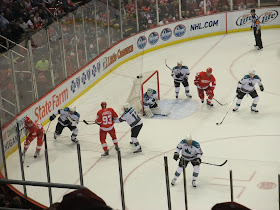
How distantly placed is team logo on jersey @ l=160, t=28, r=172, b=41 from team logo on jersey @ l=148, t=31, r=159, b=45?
0.21m

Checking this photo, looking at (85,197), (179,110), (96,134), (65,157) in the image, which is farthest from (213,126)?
(85,197)

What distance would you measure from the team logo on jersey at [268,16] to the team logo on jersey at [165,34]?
315cm

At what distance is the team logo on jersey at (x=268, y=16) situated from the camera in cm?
1945

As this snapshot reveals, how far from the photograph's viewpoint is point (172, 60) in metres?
17.6

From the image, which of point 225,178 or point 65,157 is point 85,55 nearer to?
point 65,157

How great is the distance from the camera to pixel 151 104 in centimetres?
1355

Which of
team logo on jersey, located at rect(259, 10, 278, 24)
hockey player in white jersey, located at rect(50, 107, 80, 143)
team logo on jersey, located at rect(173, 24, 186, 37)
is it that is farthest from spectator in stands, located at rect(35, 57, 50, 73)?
team logo on jersey, located at rect(259, 10, 278, 24)

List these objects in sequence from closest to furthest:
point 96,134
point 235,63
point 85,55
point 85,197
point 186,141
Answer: point 85,197 < point 186,141 < point 96,134 < point 85,55 < point 235,63

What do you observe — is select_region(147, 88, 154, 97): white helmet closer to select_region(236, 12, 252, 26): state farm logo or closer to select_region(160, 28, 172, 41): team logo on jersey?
select_region(160, 28, 172, 41): team logo on jersey

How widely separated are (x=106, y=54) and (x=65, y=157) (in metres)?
6.16

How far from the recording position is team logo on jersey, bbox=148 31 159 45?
1845cm

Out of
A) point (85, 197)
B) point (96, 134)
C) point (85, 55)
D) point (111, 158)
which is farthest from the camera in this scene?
point (85, 55)

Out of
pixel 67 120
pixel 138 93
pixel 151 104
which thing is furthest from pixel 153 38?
pixel 67 120

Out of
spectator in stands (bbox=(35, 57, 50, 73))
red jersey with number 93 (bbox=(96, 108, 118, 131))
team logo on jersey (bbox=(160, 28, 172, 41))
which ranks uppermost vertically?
spectator in stands (bbox=(35, 57, 50, 73))
